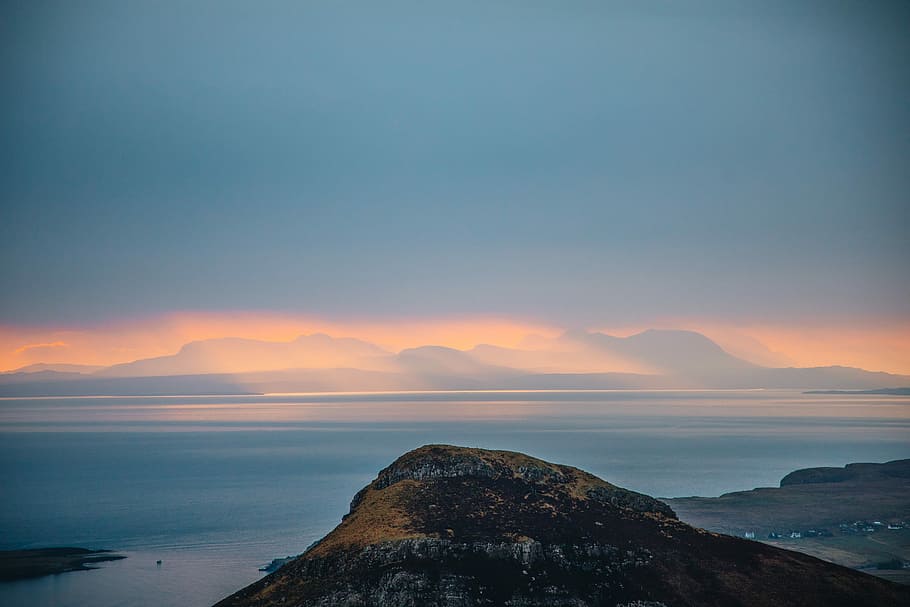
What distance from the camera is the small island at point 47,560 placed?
158 meters

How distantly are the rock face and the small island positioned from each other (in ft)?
287

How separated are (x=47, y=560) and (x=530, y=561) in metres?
128

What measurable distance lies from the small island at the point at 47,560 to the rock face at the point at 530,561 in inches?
3447

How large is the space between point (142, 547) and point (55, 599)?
4706cm

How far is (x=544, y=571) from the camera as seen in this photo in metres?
92.4

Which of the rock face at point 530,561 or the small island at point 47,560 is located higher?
the rock face at point 530,561

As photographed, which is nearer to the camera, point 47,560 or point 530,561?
point 530,561

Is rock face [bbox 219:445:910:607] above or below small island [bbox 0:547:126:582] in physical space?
above

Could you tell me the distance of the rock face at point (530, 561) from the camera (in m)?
89.1

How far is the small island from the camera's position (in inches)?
6216

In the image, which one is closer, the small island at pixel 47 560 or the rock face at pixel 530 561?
the rock face at pixel 530 561

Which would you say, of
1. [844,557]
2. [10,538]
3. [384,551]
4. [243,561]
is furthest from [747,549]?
[10,538]

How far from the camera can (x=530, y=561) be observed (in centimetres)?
9288

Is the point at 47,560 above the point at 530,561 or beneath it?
beneath
